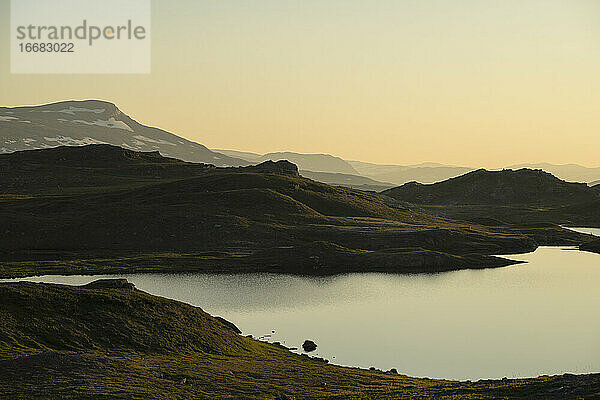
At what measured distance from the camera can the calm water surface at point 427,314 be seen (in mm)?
78188

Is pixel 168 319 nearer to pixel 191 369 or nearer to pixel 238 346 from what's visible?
pixel 238 346

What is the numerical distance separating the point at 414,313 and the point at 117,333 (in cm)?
5441

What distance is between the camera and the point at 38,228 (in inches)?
7195

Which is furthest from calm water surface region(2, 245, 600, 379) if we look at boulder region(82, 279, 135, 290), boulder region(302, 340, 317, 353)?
boulder region(82, 279, 135, 290)

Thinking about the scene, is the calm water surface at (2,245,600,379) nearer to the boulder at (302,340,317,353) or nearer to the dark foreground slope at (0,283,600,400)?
the boulder at (302,340,317,353)

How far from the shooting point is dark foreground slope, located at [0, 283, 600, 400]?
4456 centimetres

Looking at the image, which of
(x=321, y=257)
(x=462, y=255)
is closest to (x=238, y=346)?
(x=321, y=257)

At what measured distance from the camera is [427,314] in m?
106

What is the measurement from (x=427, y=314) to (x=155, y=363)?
192 feet

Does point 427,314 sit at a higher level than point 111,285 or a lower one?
lower

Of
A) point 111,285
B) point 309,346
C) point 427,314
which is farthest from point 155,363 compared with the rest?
point 427,314

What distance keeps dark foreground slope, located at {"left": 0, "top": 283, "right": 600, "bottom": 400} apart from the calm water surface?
11.4m

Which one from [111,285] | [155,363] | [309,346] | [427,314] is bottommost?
[427,314]

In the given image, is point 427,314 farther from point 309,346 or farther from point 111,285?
point 111,285
